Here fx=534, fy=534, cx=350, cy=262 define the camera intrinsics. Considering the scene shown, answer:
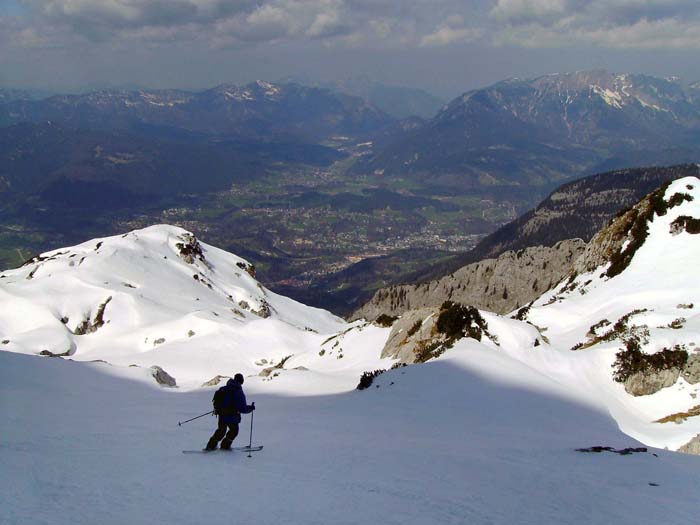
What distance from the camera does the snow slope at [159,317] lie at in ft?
206

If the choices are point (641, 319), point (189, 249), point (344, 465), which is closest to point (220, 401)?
point (344, 465)

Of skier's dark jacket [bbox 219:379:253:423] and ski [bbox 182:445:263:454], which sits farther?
skier's dark jacket [bbox 219:379:253:423]

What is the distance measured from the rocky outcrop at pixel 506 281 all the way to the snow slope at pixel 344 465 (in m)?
86.7

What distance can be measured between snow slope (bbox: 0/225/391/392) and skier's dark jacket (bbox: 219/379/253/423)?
2052 centimetres

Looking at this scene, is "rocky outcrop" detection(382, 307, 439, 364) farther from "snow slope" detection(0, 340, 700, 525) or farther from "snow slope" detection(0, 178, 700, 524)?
"snow slope" detection(0, 340, 700, 525)

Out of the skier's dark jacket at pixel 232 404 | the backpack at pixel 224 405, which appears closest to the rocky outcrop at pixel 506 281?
the skier's dark jacket at pixel 232 404

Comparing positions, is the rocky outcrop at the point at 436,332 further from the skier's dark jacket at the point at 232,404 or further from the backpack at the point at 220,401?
the backpack at the point at 220,401

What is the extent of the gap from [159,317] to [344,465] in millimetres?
71506

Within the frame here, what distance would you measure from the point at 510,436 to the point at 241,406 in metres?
10.7

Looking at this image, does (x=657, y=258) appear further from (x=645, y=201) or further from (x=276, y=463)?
(x=276, y=463)

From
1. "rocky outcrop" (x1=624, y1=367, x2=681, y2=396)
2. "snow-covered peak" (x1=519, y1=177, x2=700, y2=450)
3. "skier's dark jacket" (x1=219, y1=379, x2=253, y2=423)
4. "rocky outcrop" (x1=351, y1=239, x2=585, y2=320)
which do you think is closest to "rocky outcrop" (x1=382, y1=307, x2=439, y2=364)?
"snow-covered peak" (x1=519, y1=177, x2=700, y2=450)

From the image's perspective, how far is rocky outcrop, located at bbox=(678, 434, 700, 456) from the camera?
23.0 m

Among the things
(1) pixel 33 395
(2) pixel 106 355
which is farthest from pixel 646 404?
(2) pixel 106 355

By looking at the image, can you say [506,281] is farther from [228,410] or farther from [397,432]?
[228,410]
